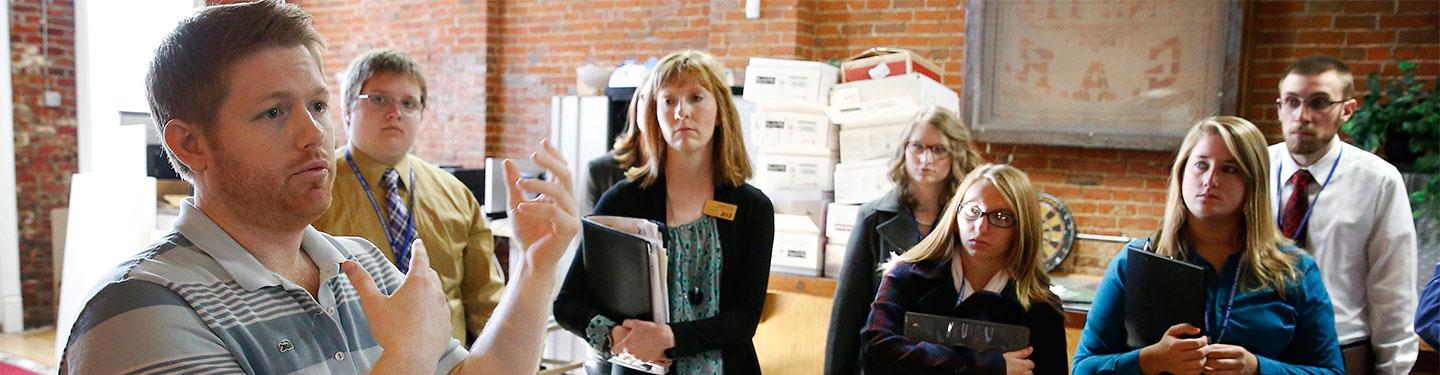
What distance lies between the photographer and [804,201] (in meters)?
3.67

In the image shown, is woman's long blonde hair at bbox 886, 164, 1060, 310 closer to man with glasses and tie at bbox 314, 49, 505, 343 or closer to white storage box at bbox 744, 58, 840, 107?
man with glasses and tie at bbox 314, 49, 505, 343

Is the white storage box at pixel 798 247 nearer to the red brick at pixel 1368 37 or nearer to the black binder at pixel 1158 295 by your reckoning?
the black binder at pixel 1158 295

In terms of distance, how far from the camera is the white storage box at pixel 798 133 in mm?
3682

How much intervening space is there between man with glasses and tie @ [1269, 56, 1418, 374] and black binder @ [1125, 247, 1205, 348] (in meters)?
0.95

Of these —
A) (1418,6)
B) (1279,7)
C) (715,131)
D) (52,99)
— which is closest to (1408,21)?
(1418,6)

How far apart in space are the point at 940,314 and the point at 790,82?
5.82 feet

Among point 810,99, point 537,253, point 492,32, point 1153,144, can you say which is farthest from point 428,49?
point 537,253

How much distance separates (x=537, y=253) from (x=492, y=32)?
238 inches

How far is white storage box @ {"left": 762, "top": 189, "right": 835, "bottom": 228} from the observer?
362 cm

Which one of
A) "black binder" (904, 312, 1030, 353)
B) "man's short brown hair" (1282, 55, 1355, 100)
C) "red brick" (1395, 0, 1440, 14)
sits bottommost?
"black binder" (904, 312, 1030, 353)

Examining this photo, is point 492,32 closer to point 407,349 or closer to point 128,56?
point 128,56

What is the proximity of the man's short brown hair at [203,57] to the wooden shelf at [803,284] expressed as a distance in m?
2.60

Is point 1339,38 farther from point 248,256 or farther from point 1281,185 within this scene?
point 248,256

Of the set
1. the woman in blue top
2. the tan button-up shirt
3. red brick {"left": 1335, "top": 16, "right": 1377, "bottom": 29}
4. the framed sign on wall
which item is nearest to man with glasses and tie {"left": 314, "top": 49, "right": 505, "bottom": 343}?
the tan button-up shirt
